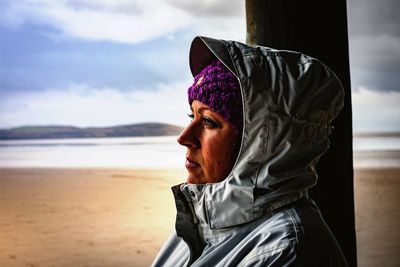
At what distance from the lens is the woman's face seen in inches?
53.6

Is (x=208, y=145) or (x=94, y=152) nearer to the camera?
(x=208, y=145)

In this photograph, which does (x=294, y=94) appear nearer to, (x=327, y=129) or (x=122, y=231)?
(x=327, y=129)

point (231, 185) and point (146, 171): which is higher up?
point (231, 185)

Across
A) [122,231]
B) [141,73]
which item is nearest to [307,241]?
[122,231]

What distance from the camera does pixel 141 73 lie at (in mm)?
12820

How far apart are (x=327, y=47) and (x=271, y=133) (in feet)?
2.59

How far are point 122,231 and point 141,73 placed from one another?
19.3 feet

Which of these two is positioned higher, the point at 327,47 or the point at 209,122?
the point at 327,47

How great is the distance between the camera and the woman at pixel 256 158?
1.21 metres

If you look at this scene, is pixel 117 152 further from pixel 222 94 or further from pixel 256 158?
pixel 256 158

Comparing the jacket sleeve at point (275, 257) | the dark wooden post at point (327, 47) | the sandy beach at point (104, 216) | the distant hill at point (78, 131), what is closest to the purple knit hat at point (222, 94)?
the jacket sleeve at point (275, 257)

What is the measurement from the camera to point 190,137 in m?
1.39

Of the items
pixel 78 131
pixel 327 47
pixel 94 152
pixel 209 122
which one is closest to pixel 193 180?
pixel 209 122

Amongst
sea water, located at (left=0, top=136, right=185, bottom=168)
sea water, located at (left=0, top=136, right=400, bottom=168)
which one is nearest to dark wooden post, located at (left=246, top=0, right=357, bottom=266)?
sea water, located at (left=0, top=136, right=400, bottom=168)
